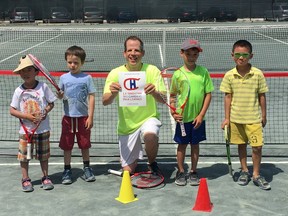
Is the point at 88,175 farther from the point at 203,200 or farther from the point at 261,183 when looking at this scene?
the point at 261,183

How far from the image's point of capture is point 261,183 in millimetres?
5258

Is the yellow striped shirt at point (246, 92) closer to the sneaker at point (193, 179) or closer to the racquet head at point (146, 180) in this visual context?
the sneaker at point (193, 179)

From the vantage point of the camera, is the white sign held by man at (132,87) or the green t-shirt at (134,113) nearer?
the white sign held by man at (132,87)

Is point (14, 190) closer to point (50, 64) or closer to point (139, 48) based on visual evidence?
point (139, 48)

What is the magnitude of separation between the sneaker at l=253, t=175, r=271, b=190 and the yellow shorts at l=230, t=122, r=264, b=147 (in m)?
0.41

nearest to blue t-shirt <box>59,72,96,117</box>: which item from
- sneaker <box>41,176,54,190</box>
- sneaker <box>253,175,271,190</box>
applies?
sneaker <box>41,176,54,190</box>

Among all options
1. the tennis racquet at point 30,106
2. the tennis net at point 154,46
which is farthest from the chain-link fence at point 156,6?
the tennis racquet at point 30,106

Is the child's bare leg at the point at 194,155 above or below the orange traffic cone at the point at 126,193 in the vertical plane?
above

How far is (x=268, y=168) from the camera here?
5.99 m

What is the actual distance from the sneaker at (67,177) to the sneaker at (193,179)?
57.9 inches

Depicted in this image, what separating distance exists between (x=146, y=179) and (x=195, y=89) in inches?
50.0

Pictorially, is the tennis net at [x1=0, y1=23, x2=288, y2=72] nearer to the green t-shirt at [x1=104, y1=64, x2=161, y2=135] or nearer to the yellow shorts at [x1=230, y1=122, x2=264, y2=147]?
the green t-shirt at [x1=104, y1=64, x2=161, y2=135]

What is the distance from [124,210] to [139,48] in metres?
1.90

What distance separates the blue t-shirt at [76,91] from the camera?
17.9 feet
